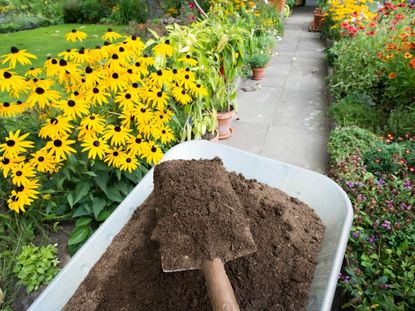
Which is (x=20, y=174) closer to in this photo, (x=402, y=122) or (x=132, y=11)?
(x=402, y=122)

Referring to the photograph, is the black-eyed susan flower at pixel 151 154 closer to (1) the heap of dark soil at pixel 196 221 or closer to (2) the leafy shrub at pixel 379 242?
(1) the heap of dark soil at pixel 196 221

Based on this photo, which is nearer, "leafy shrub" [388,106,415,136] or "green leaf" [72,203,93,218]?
"green leaf" [72,203,93,218]

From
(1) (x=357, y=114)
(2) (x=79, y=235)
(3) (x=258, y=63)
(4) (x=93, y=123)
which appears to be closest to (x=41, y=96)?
(4) (x=93, y=123)

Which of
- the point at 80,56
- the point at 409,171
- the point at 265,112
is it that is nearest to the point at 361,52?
→ the point at 265,112

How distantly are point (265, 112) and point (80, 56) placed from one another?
8.72 ft

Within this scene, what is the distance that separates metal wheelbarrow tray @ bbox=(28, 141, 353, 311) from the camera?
41.0 inches

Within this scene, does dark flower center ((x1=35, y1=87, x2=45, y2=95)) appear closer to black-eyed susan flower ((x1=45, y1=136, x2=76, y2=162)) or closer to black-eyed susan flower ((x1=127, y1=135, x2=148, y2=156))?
black-eyed susan flower ((x1=45, y1=136, x2=76, y2=162))

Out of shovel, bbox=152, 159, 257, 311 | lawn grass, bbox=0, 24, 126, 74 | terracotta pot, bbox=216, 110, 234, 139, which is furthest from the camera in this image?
lawn grass, bbox=0, 24, 126, 74

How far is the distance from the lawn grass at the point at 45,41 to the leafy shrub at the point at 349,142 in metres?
5.19

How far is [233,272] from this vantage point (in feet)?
3.69

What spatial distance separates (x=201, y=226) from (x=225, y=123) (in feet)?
7.34

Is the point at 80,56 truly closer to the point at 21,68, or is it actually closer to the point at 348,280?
the point at 348,280

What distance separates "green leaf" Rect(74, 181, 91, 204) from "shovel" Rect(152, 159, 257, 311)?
0.62 m

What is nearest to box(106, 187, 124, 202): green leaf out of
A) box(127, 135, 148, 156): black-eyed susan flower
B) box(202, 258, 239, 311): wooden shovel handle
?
box(127, 135, 148, 156): black-eyed susan flower
